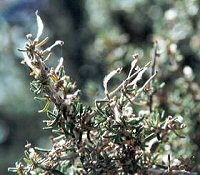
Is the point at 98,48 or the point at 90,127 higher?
the point at 98,48

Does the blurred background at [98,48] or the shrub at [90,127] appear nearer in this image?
the shrub at [90,127]

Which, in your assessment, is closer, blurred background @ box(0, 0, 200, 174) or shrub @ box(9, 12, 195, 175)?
shrub @ box(9, 12, 195, 175)

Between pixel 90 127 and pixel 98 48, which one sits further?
pixel 98 48

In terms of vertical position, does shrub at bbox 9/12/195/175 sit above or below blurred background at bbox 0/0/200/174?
below

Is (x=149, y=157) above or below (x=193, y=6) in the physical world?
below

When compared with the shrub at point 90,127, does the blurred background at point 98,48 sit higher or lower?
higher

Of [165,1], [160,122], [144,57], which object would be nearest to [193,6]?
[144,57]

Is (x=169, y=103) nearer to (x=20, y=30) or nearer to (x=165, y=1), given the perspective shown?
(x=165, y=1)

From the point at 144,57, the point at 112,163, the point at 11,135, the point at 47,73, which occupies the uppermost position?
the point at 11,135
